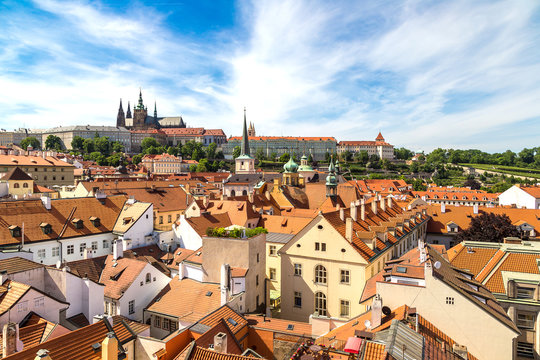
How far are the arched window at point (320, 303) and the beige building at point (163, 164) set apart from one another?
138297 millimetres

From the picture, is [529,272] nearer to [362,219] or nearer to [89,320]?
[362,219]

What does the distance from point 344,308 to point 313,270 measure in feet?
11.3

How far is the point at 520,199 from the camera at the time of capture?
78500 mm

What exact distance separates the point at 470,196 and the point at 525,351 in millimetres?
81354

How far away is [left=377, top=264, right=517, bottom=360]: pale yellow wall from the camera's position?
624 inches

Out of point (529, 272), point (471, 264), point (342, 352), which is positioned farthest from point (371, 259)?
point (342, 352)

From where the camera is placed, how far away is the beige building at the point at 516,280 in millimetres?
19281

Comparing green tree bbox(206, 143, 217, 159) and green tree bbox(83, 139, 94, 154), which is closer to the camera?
green tree bbox(83, 139, 94, 154)

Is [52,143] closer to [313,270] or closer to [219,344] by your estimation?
[313,270]

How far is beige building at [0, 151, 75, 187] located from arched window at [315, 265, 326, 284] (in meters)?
64.7

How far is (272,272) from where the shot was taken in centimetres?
3350

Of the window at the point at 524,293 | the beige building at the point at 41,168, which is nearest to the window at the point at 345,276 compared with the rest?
the window at the point at 524,293

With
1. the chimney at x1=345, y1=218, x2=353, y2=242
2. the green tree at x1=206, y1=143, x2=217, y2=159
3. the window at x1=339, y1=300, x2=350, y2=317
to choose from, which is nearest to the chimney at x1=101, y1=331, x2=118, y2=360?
the window at x1=339, y1=300, x2=350, y2=317

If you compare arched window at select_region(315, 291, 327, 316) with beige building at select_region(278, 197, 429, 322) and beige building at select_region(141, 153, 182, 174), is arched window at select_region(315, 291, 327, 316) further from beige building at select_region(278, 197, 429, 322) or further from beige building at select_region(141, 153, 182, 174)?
beige building at select_region(141, 153, 182, 174)
